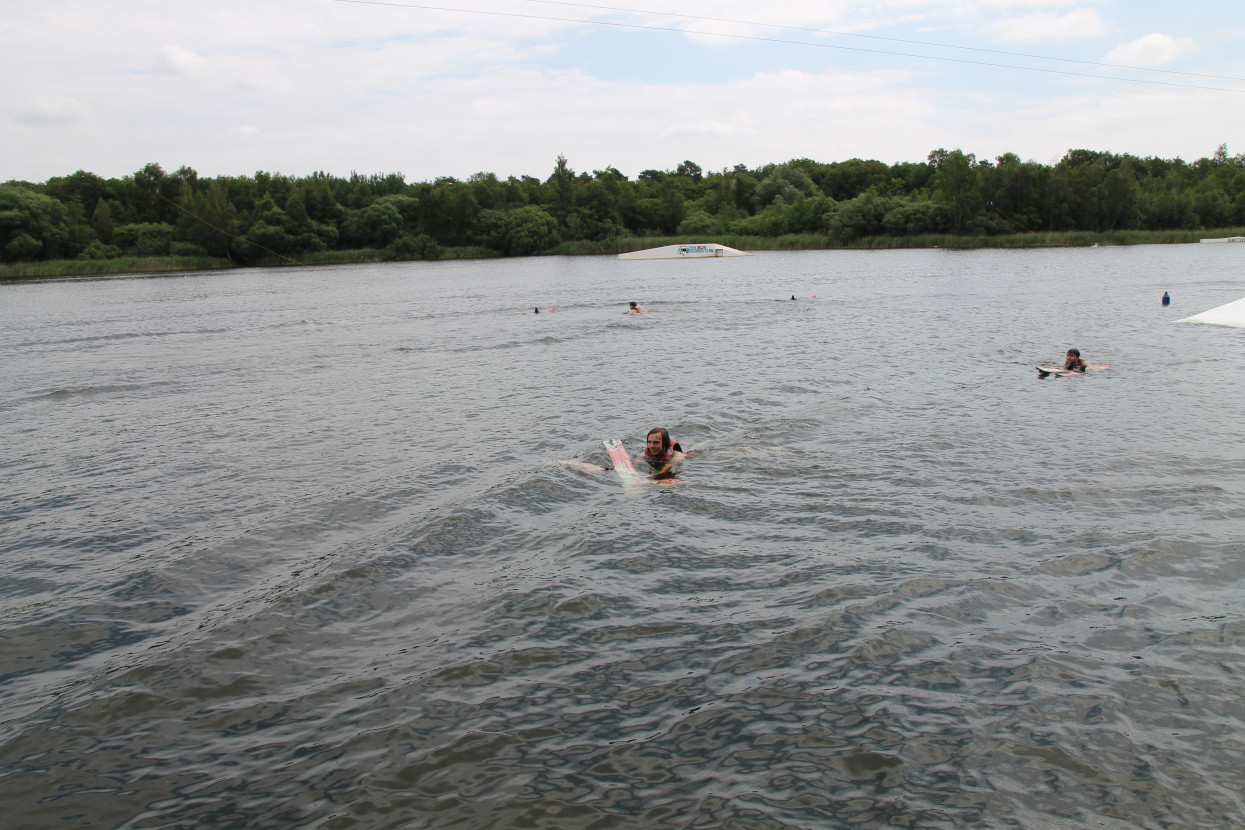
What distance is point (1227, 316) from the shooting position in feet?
95.3

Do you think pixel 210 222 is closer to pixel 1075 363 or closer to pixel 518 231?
pixel 518 231

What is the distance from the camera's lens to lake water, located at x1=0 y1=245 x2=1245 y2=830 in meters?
5.91

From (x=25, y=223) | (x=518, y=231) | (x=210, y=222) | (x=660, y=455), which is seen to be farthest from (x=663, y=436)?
(x=518, y=231)

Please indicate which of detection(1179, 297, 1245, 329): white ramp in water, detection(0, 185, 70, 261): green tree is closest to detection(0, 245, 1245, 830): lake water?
detection(1179, 297, 1245, 329): white ramp in water

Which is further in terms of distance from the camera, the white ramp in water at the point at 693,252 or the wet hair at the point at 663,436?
the white ramp in water at the point at 693,252

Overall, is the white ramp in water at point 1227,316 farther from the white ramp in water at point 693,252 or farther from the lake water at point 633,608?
the white ramp in water at point 693,252

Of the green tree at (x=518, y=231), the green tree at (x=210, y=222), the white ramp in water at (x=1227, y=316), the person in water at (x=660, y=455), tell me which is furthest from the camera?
the green tree at (x=518, y=231)

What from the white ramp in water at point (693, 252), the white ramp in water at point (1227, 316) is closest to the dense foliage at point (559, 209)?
the white ramp in water at point (693, 252)

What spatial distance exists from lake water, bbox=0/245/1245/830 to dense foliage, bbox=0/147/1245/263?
92.0 meters

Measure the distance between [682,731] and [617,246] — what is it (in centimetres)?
12215

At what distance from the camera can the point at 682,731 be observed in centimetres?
642

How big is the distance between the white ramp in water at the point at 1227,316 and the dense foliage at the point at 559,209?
8996cm

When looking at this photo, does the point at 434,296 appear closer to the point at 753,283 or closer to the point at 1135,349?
the point at 753,283

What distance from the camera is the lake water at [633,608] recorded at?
19.4 ft
